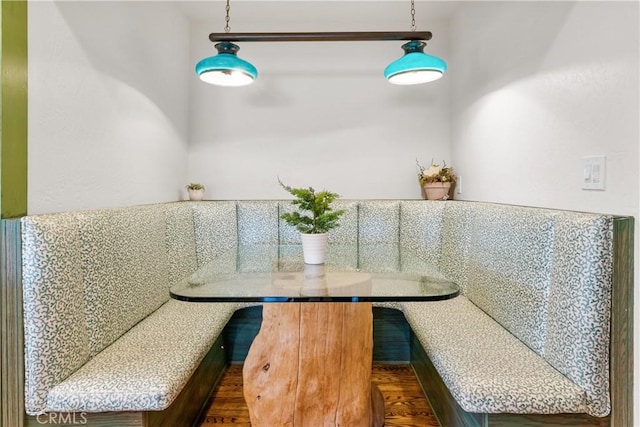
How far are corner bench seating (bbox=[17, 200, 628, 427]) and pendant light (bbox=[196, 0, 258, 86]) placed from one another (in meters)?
0.81

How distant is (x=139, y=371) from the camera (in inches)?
46.3

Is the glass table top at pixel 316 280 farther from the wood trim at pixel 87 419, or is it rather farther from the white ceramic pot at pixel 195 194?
the white ceramic pot at pixel 195 194

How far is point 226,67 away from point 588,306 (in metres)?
1.84

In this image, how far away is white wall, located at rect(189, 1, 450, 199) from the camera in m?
2.74

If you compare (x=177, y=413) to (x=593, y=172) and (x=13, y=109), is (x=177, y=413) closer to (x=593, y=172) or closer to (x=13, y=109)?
(x=13, y=109)

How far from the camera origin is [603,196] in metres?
1.21

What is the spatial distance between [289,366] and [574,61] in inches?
67.0

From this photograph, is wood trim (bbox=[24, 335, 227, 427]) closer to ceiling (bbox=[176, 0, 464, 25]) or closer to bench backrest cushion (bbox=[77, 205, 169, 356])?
bench backrest cushion (bbox=[77, 205, 169, 356])

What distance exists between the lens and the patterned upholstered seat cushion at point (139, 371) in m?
1.08

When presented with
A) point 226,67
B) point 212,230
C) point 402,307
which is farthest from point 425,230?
point 226,67

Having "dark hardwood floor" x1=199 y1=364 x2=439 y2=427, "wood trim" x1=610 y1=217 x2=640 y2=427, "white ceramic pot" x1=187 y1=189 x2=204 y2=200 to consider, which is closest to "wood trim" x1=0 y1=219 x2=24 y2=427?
"dark hardwood floor" x1=199 y1=364 x2=439 y2=427

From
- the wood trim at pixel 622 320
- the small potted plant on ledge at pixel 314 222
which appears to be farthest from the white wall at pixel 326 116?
the wood trim at pixel 622 320

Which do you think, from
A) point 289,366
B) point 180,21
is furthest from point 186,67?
point 289,366

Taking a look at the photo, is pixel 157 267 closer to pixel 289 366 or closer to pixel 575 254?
pixel 289 366
